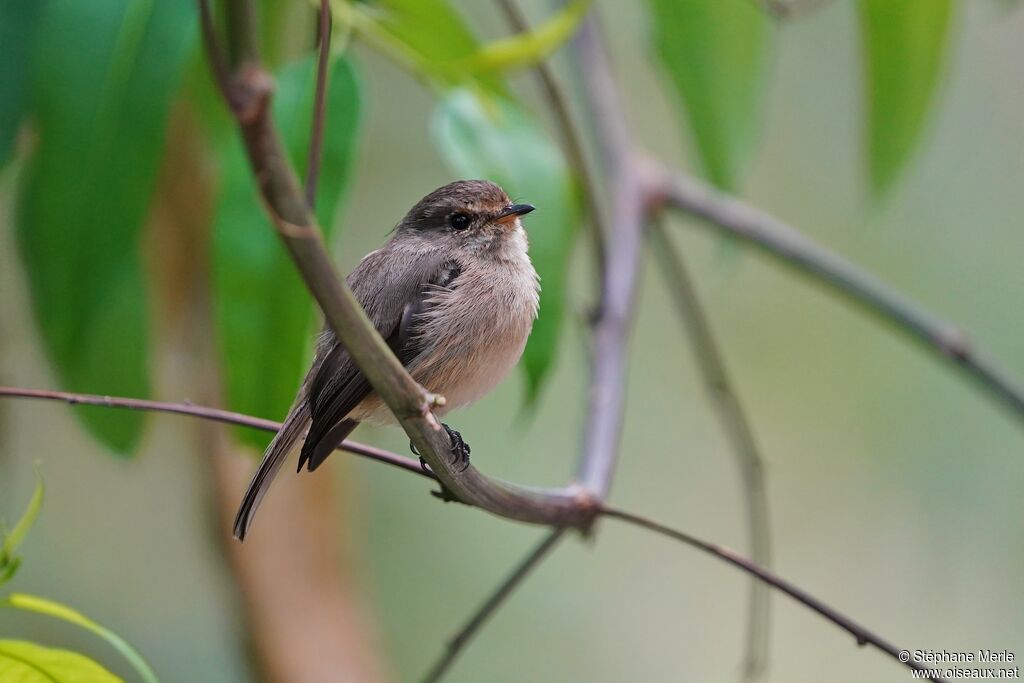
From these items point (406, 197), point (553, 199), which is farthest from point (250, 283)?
point (406, 197)

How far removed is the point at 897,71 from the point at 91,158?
1711 mm

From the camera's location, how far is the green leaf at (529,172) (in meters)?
2.01

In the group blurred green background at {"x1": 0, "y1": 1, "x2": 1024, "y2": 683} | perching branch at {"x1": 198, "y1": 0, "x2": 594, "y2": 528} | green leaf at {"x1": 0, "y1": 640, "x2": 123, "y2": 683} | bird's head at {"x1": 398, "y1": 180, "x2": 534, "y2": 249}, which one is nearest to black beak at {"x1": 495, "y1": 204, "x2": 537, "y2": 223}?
bird's head at {"x1": 398, "y1": 180, "x2": 534, "y2": 249}

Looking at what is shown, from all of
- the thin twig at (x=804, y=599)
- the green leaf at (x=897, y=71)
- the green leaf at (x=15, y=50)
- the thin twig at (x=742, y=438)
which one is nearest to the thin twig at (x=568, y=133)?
the thin twig at (x=742, y=438)

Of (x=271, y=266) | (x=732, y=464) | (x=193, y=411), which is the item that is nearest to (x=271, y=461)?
(x=193, y=411)

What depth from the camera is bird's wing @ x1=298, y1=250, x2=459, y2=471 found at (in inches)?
62.3

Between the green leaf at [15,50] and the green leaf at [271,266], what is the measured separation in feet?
1.50

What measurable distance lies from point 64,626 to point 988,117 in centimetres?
472

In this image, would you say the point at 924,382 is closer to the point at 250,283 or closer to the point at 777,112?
the point at 777,112

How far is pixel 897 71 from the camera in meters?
2.40

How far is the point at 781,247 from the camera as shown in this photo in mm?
2904

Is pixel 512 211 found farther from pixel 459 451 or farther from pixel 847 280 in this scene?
pixel 847 280

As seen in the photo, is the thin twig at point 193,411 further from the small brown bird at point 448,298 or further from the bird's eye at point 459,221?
the bird's eye at point 459,221

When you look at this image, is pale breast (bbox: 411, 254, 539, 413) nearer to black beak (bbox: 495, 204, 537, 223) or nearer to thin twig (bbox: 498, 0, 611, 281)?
black beak (bbox: 495, 204, 537, 223)
